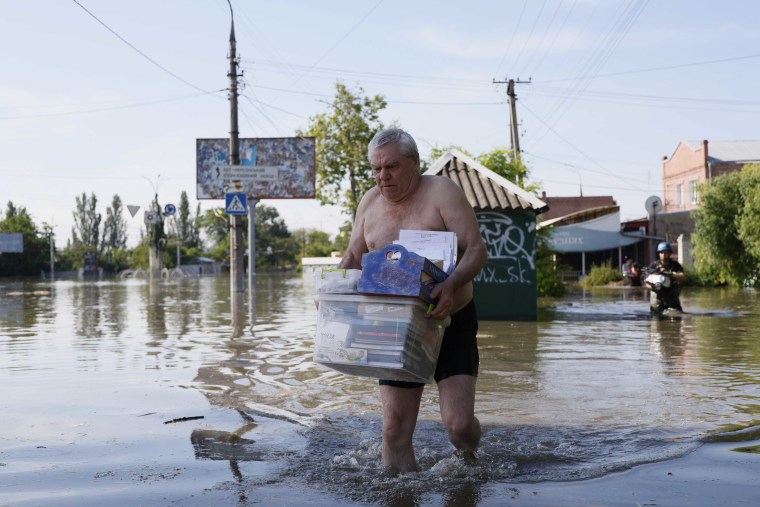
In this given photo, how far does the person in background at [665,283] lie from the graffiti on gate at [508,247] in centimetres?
214

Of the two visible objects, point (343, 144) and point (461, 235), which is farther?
point (343, 144)

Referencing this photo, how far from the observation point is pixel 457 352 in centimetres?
447

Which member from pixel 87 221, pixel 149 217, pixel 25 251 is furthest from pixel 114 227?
pixel 149 217

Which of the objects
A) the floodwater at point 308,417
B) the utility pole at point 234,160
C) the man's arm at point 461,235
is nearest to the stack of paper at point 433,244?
the man's arm at point 461,235

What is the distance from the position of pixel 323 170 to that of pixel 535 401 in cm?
3418

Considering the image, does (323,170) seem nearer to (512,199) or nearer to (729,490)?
(512,199)

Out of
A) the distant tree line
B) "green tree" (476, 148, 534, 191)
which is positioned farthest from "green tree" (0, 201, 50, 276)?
"green tree" (476, 148, 534, 191)

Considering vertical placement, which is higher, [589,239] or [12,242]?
[12,242]

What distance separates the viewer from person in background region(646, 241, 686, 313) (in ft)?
49.8

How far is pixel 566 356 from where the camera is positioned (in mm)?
10016

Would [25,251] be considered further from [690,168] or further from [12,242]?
[690,168]

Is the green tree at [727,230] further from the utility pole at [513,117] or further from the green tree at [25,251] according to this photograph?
the green tree at [25,251]

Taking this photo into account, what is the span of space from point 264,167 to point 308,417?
25142mm

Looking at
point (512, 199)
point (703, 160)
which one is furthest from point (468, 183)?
point (703, 160)
